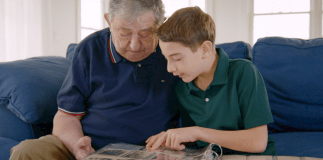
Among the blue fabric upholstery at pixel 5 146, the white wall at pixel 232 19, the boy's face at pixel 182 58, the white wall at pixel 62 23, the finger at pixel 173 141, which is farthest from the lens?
the white wall at pixel 232 19

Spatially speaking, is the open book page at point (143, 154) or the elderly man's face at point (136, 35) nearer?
the open book page at point (143, 154)

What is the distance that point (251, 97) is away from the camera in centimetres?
91

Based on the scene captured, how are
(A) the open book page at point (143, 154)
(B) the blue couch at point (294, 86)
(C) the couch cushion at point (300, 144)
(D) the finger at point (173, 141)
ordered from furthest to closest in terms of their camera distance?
(B) the blue couch at point (294, 86), (C) the couch cushion at point (300, 144), (D) the finger at point (173, 141), (A) the open book page at point (143, 154)

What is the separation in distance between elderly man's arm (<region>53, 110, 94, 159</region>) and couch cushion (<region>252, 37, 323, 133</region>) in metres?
1.05

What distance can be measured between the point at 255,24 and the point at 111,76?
431 cm

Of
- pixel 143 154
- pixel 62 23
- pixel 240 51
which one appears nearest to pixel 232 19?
pixel 62 23

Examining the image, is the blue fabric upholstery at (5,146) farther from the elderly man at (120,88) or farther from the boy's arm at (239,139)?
the boy's arm at (239,139)

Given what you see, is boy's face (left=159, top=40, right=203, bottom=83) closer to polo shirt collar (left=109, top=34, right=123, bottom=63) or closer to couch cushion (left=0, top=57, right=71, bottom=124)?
polo shirt collar (left=109, top=34, right=123, bottom=63)

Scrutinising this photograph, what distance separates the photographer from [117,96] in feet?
3.60

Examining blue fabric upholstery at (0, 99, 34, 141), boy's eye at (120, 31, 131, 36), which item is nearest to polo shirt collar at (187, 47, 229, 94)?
boy's eye at (120, 31, 131, 36)

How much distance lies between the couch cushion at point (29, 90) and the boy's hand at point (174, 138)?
1.94 feet

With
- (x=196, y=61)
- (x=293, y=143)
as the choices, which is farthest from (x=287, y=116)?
(x=196, y=61)

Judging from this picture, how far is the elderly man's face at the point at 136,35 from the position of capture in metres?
1.01

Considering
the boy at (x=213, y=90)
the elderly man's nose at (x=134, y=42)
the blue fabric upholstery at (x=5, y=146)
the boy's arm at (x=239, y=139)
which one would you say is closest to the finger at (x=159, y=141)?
the boy at (x=213, y=90)
